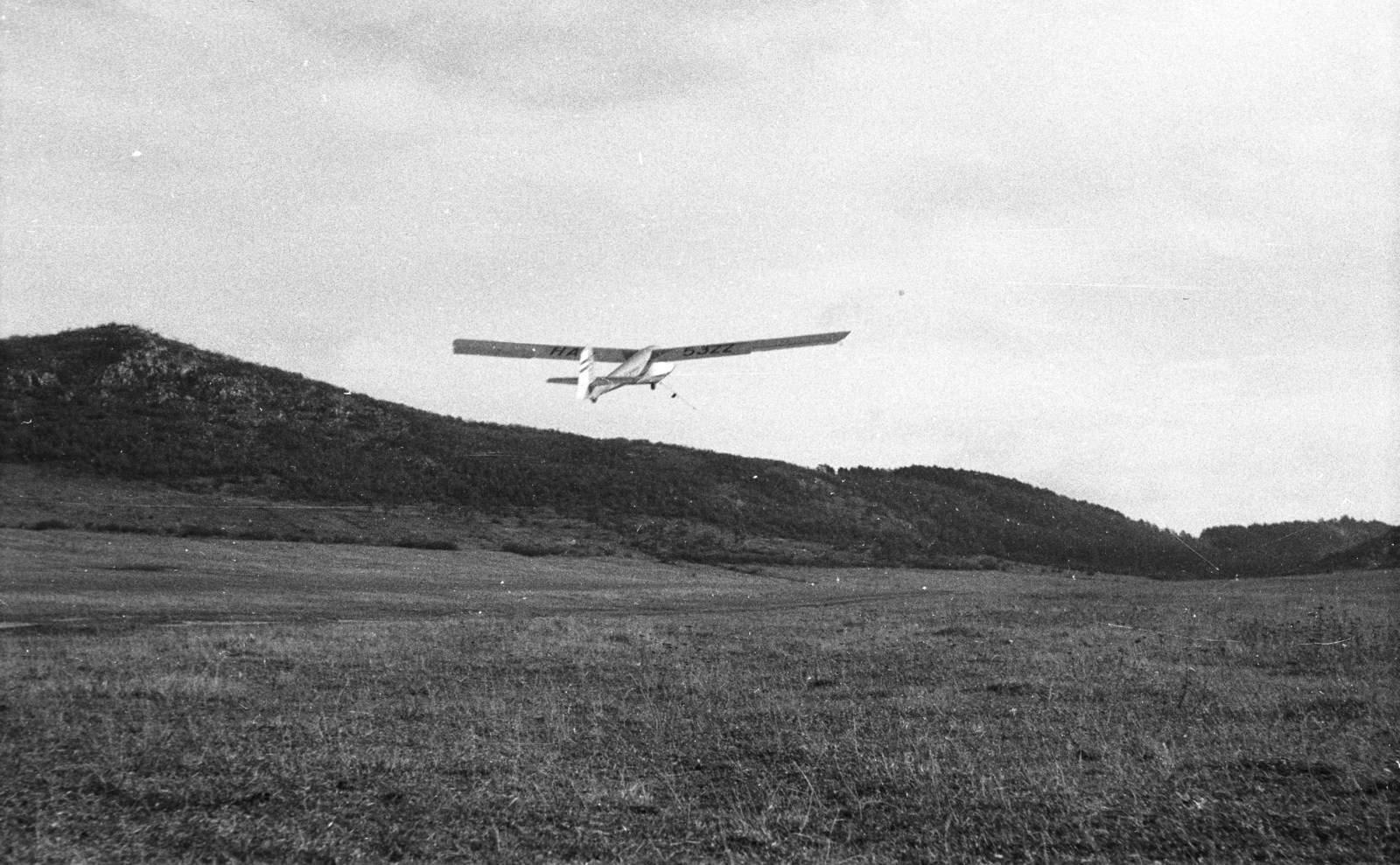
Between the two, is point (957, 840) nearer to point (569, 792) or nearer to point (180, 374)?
point (569, 792)

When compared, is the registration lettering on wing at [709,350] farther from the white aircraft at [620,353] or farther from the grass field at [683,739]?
the grass field at [683,739]

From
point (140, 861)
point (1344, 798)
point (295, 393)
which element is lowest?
point (140, 861)

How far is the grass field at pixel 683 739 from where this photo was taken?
8914mm

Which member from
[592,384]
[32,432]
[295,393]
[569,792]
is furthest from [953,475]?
[569,792]

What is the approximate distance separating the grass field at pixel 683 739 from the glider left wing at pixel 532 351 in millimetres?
5585

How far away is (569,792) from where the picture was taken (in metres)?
10.3

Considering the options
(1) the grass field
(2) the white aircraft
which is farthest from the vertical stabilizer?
(1) the grass field

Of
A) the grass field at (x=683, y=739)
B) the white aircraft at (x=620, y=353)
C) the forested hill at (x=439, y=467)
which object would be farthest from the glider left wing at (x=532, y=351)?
the forested hill at (x=439, y=467)

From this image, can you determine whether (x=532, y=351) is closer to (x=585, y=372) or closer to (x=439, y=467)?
(x=585, y=372)

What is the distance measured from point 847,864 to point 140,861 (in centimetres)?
535

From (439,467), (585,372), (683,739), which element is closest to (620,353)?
(585,372)

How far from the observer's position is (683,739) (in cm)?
1303

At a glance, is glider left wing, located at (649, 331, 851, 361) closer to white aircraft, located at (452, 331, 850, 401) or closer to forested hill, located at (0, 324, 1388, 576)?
white aircraft, located at (452, 331, 850, 401)

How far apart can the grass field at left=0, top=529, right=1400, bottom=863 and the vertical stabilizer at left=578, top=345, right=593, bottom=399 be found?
4.94 m
